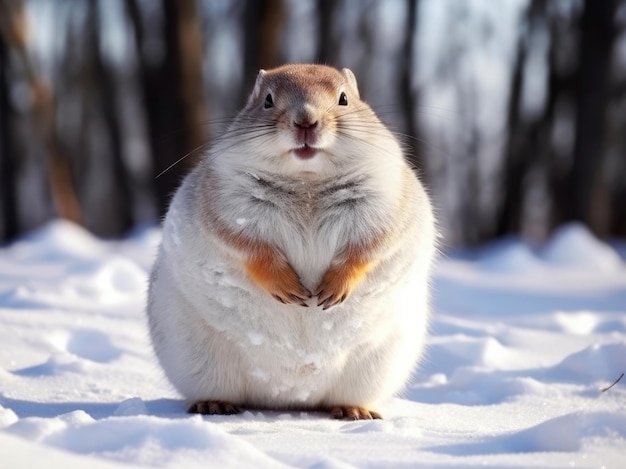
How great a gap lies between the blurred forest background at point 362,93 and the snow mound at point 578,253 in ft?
6.08

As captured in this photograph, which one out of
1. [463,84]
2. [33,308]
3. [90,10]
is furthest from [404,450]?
[463,84]

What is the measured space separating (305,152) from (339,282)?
59 centimetres

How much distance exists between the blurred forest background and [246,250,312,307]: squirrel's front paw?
119cm

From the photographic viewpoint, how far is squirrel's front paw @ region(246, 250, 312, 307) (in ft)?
12.0

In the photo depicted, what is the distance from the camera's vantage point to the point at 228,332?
3787 mm

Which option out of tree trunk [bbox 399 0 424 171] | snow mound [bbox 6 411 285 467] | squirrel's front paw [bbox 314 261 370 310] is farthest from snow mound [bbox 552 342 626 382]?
tree trunk [bbox 399 0 424 171]

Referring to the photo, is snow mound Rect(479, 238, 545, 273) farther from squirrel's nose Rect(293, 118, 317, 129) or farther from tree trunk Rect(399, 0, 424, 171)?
tree trunk Rect(399, 0, 424, 171)

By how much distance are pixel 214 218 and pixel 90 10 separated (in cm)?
2714

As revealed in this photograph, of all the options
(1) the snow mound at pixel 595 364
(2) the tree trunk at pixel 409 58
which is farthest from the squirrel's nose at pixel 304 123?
(2) the tree trunk at pixel 409 58

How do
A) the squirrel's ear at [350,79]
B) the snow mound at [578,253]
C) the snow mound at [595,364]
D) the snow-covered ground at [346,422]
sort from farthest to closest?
the snow mound at [578,253] → the snow mound at [595,364] → the squirrel's ear at [350,79] → the snow-covered ground at [346,422]

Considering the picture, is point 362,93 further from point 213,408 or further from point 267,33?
point 213,408

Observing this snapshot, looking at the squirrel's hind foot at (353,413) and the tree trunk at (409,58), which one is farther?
the tree trunk at (409,58)

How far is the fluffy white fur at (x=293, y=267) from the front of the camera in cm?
379

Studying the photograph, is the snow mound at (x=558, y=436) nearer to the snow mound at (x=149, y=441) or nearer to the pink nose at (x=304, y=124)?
the snow mound at (x=149, y=441)
